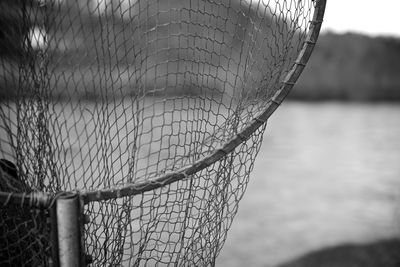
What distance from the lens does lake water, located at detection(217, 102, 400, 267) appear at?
3.69m

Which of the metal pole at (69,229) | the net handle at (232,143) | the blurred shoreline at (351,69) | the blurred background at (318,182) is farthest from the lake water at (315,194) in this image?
the blurred shoreline at (351,69)

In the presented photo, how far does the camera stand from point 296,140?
797 cm

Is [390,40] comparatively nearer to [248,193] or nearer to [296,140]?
[296,140]

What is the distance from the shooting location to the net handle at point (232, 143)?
137cm

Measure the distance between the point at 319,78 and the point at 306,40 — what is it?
46.9 ft

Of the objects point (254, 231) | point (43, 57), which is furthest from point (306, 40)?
point (254, 231)

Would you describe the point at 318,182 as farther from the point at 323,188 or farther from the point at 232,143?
the point at 232,143

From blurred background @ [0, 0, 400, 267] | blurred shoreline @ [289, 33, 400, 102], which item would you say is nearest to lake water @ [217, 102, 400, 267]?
blurred background @ [0, 0, 400, 267]

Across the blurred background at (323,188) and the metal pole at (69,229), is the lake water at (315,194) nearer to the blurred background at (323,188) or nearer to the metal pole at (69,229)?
the blurred background at (323,188)

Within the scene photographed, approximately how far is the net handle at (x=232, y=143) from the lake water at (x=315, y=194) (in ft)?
6.77

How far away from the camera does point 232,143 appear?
1.50 meters

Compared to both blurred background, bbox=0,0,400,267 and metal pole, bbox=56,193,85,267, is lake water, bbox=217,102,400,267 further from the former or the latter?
metal pole, bbox=56,193,85,267

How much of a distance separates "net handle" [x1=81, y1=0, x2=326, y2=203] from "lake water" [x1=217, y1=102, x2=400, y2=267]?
2.06 metres

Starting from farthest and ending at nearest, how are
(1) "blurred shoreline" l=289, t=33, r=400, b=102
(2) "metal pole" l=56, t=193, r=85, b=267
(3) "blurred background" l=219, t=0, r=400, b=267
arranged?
(1) "blurred shoreline" l=289, t=33, r=400, b=102, (3) "blurred background" l=219, t=0, r=400, b=267, (2) "metal pole" l=56, t=193, r=85, b=267
